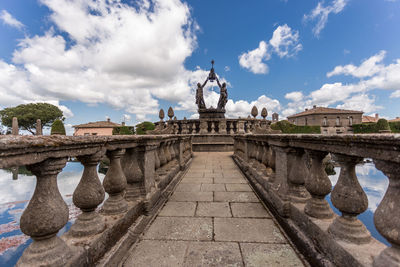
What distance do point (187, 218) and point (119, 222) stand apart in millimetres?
1047

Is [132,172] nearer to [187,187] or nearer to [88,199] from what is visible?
[88,199]

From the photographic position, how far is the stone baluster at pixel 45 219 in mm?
1153

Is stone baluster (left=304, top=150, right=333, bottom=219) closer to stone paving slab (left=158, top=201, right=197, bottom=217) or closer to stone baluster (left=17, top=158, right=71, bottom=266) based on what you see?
stone paving slab (left=158, top=201, right=197, bottom=217)

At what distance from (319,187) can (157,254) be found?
1797mm

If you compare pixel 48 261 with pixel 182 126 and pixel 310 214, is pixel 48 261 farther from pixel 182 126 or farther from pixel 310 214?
pixel 182 126

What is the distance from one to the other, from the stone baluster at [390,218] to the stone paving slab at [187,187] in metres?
3.29

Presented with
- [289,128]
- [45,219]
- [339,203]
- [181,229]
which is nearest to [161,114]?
[181,229]

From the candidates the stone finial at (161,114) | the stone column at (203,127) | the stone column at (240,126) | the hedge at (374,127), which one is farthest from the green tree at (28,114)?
the hedge at (374,127)

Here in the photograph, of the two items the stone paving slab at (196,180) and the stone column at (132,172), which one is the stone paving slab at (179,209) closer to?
the stone column at (132,172)

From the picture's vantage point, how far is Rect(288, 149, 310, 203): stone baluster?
243cm

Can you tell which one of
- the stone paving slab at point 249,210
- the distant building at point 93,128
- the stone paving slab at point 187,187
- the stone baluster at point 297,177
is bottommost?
the stone paving slab at point 187,187

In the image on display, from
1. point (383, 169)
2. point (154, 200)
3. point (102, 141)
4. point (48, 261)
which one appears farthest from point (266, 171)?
point (48, 261)

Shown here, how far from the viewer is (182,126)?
47.4 ft

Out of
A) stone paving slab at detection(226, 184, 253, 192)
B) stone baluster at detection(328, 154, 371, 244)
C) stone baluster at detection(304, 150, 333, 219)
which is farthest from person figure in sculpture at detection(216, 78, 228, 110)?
stone baluster at detection(328, 154, 371, 244)
